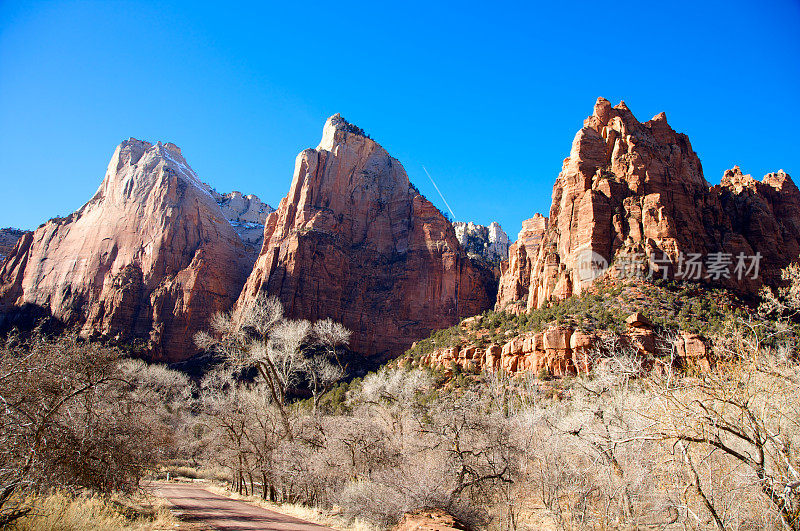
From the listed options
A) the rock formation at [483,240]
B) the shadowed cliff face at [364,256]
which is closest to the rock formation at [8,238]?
the shadowed cliff face at [364,256]

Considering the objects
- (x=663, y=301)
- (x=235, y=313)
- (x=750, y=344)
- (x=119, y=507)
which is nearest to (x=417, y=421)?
(x=119, y=507)

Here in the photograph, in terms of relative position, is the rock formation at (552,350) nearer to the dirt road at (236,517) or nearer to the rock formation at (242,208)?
the dirt road at (236,517)

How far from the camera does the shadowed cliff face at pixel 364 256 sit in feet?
244

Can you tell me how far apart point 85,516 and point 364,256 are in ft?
248

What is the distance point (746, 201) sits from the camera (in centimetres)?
5350

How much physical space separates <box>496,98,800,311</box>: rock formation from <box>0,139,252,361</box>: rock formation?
53.6 m

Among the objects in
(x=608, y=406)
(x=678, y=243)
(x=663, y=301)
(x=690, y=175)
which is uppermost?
(x=690, y=175)

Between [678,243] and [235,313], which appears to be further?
[235,313]

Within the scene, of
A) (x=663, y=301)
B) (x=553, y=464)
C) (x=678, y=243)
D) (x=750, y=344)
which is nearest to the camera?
(x=750, y=344)

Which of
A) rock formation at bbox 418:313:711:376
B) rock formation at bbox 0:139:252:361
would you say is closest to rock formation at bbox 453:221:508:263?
rock formation at bbox 0:139:252:361

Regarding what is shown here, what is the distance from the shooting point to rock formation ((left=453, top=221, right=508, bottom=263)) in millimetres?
110125

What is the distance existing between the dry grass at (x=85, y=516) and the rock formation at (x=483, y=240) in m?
91.1

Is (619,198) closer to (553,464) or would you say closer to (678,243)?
(678,243)

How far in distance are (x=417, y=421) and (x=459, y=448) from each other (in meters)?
3.07
